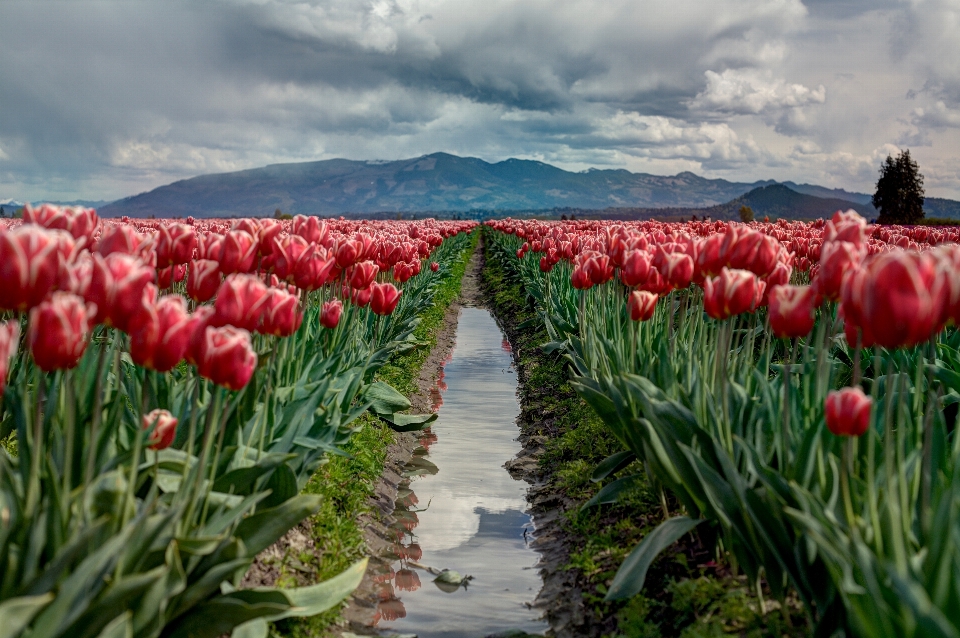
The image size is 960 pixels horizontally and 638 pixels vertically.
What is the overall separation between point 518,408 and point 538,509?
134 inches

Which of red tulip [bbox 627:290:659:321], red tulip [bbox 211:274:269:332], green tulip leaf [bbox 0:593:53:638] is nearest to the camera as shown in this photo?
green tulip leaf [bbox 0:593:53:638]

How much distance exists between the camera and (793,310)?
3.26m

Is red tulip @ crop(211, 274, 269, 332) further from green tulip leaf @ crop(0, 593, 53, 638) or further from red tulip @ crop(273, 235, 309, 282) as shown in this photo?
red tulip @ crop(273, 235, 309, 282)

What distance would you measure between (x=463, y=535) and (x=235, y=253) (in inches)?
105

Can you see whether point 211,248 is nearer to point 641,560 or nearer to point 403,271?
point 641,560

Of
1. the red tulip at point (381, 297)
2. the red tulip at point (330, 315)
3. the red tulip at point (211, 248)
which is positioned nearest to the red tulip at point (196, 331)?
the red tulip at point (211, 248)

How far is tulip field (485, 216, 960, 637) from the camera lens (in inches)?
94.1


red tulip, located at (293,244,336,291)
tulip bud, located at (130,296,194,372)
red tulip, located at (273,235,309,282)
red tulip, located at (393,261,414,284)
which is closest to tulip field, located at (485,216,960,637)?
red tulip, located at (293,244,336,291)

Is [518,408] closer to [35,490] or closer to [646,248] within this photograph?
[646,248]

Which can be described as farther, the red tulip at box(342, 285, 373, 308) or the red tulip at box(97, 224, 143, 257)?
the red tulip at box(342, 285, 373, 308)

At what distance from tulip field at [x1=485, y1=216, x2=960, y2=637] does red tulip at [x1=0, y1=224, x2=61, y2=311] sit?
2.43 meters

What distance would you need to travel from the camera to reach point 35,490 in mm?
2518

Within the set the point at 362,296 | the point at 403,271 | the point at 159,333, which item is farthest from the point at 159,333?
the point at 403,271

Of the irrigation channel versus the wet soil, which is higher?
the wet soil
